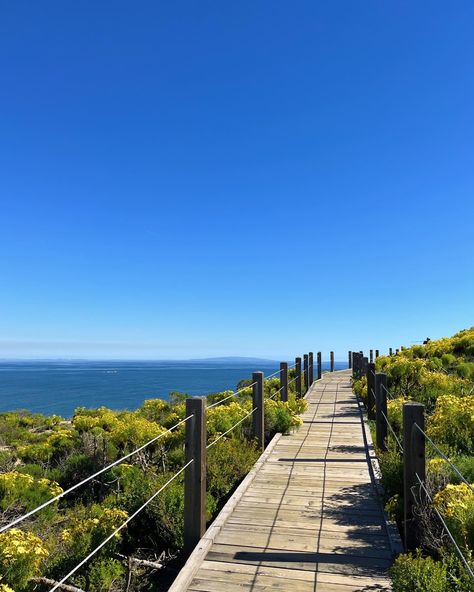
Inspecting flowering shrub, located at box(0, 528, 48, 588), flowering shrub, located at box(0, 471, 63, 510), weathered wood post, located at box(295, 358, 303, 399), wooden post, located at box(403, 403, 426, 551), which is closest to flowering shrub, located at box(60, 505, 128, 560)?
flowering shrub, located at box(0, 528, 48, 588)

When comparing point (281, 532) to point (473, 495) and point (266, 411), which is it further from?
point (266, 411)

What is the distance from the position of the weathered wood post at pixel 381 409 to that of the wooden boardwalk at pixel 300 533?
379 mm

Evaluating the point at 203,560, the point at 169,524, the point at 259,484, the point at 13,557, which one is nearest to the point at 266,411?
the point at 259,484

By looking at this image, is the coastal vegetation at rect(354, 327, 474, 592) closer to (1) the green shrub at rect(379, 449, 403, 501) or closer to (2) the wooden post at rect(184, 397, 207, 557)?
(1) the green shrub at rect(379, 449, 403, 501)

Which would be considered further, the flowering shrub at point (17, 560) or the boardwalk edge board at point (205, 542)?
the flowering shrub at point (17, 560)

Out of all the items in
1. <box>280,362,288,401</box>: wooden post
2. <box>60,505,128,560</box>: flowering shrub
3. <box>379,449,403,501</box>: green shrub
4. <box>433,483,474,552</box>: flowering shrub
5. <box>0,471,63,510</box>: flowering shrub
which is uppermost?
<box>280,362,288,401</box>: wooden post

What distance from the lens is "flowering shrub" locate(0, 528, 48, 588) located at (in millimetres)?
3512

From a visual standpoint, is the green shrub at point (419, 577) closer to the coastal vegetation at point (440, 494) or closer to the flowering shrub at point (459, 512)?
the coastal vegetation at point (440, 494)

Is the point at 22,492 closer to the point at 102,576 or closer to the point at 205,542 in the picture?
the point at 102,576

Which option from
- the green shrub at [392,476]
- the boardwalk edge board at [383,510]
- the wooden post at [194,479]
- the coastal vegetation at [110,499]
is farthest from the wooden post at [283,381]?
the wooden post at [194,479]

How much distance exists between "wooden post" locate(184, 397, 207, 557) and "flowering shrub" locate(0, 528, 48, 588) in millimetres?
1219

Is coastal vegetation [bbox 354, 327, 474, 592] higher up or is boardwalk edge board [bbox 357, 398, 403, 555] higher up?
coastal vegetation [bbox 354, 327, 474, 592]

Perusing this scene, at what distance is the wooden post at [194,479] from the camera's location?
13.4 feet

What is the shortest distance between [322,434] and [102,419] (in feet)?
18.9
